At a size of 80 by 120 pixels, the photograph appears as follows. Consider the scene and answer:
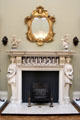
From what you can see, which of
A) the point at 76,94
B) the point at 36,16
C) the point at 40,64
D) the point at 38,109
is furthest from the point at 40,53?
the point at 76,94

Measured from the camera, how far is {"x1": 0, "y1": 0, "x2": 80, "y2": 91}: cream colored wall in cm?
450

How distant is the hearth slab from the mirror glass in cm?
188

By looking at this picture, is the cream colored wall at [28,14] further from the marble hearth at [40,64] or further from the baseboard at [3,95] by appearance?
the marble hearth at [40,64]

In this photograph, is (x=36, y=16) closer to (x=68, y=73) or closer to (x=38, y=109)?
(x=68, y=73)

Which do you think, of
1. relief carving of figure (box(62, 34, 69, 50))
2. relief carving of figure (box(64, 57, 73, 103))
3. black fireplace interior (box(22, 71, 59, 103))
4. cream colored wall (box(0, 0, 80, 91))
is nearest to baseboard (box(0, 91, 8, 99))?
cream colored wall (box(0, 0, 80, 91))

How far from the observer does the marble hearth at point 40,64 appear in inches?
172

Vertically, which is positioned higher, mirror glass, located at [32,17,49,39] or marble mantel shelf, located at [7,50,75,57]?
mirror glass, located at [32,17,49,39]

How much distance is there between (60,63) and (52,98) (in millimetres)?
965

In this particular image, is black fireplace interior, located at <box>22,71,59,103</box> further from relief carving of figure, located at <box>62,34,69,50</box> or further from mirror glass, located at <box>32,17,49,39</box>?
mirror glass, located at <box>32,17,49,39</box>

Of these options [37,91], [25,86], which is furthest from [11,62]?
[37,91]

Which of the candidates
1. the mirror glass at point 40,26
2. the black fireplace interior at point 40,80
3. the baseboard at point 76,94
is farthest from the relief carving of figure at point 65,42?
the baseboard at point 76,94

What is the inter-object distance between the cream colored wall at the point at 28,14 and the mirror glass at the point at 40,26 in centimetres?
23

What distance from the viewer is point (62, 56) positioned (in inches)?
172

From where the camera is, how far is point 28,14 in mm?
4516
